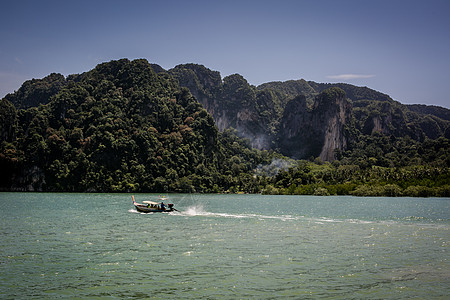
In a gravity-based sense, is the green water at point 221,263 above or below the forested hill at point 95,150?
below

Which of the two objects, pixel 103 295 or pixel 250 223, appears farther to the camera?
pixel 250 223

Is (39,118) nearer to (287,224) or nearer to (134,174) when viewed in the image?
(134,174)

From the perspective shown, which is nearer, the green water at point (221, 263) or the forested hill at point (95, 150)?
the green water at point (221, 263)

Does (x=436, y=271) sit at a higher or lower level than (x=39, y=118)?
lower

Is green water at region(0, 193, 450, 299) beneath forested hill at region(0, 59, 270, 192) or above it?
beneath

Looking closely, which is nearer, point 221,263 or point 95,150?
point 221,263

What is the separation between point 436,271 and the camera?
73.6 feet

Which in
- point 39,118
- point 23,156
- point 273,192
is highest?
point 39,118

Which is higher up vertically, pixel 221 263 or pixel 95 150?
pixel 95 150

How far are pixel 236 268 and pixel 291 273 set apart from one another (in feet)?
10.5

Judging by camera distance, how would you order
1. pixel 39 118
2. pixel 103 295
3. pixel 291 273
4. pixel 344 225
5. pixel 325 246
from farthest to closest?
pixel 39 118, pixel 344 225, pixel 325 246, pixel 291 273, pixel 103 295

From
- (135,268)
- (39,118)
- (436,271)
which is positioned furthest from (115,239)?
(39,118)

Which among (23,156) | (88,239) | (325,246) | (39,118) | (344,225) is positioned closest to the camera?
(325,246)

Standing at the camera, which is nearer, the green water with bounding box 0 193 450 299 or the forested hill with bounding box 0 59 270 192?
the green water with bounding box 0 193 450 299
